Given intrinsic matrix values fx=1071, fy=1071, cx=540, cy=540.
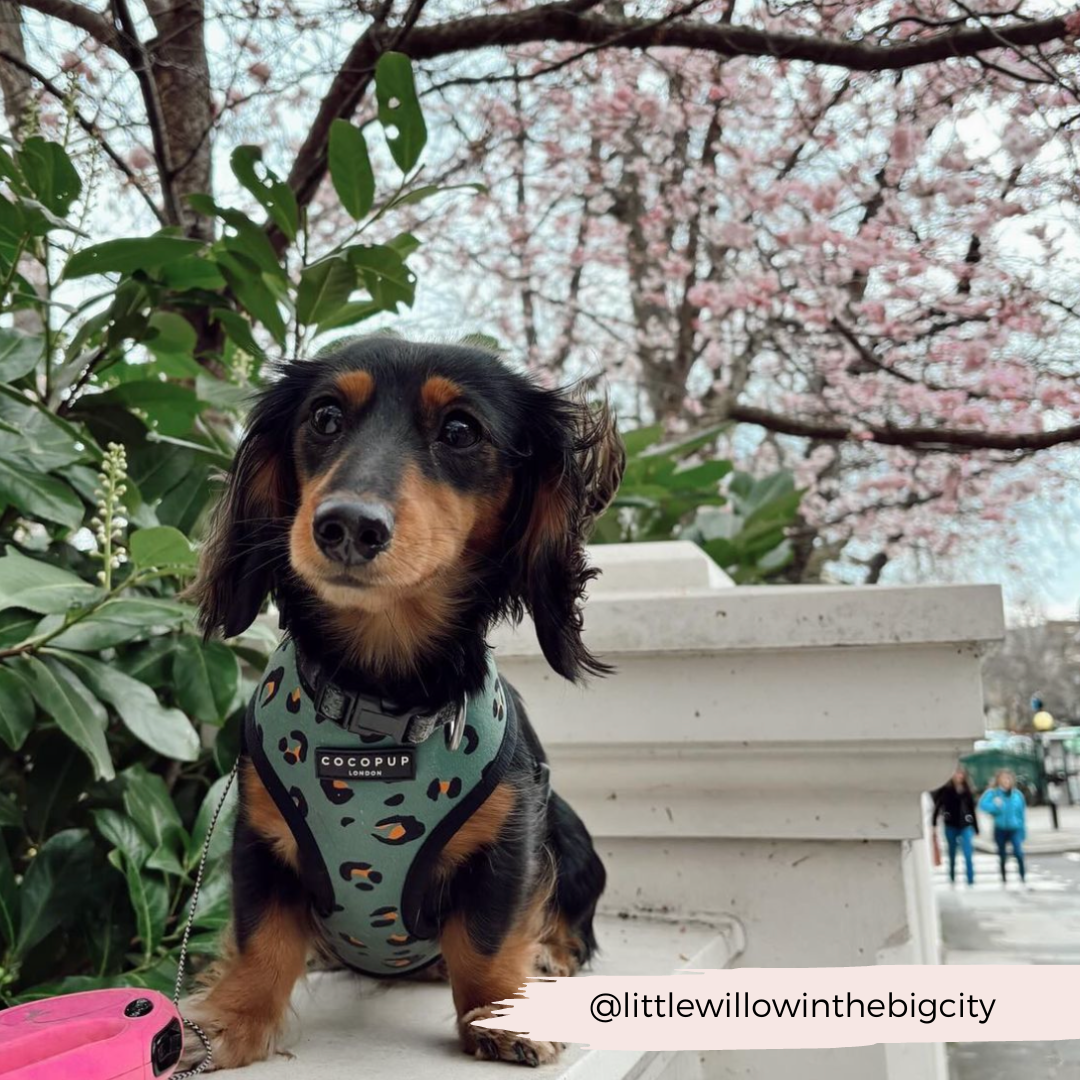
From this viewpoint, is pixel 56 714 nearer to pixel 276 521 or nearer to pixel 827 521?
pixel 276 521

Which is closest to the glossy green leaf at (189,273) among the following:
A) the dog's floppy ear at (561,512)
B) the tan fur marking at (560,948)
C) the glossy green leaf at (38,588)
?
the glossy green leaf at (38,588)

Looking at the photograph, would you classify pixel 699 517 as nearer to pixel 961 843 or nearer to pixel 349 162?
pixel 349 162

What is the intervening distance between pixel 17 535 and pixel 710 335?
391cm

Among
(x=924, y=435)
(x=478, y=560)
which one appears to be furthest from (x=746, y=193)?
(x=478, y=560)

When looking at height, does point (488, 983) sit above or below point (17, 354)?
below

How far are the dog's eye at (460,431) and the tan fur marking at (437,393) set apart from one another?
0.05ft

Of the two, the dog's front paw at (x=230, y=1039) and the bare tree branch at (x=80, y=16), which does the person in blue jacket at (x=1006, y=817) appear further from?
the bare tree branch at (x=80, y=16)

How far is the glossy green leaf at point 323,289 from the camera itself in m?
1.62

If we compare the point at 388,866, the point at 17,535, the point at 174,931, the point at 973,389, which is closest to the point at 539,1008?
the point at 388,866

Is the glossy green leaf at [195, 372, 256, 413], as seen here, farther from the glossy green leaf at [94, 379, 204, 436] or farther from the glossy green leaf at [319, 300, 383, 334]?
the glossy green leaf at [319, 300, 383, 334]

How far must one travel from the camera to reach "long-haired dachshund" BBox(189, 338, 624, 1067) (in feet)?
3.45

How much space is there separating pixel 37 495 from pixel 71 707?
11.5 inches

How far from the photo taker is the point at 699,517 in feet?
11.5

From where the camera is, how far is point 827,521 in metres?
5.26
